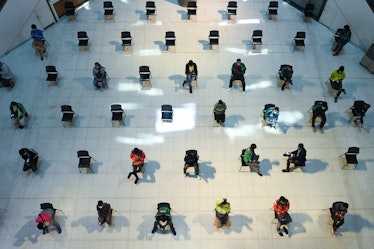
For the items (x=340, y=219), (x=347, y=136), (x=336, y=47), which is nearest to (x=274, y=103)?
(x=347, y=136)

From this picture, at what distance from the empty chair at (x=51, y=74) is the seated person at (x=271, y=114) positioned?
9.73 meters

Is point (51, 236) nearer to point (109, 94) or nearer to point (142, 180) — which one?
point (142, 180)

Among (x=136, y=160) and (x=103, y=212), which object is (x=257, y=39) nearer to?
(x=136, y=160)

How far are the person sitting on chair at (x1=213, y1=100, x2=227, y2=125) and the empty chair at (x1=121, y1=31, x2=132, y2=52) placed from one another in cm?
607

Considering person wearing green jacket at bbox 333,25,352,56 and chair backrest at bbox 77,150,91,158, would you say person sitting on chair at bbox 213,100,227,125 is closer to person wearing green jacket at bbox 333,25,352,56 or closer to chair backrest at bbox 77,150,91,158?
chair backrest at bbox 77,150,91,158

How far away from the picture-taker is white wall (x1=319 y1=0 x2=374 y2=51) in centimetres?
1831

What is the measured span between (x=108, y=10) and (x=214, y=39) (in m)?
6.01

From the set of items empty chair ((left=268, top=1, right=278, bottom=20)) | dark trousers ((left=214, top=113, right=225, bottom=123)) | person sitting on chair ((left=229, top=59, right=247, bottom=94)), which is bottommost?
dark trousers ((left=214, top=113, right=225, bottom=123))

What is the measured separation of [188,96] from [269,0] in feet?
27.3

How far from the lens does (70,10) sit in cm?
2050

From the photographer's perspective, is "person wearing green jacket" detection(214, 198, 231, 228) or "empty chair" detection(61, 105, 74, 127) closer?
"person wearing green jacket" detection(214, 198, 231, 228)

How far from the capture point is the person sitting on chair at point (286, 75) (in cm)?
1709

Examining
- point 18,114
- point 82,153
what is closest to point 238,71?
point 82,153

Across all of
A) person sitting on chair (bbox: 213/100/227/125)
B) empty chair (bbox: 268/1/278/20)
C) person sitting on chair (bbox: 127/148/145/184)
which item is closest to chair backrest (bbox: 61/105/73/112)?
person sitting on chair (bbox: 127/148/145/184)
